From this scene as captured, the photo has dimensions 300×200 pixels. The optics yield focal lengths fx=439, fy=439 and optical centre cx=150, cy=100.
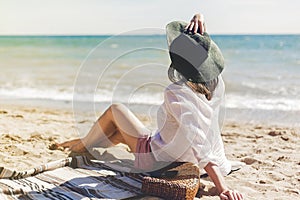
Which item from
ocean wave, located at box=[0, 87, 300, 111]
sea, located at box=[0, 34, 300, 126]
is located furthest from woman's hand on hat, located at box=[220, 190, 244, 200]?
ocean wave, located at box=[0, 87, 300, 111]

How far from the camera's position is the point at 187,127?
2.84 m

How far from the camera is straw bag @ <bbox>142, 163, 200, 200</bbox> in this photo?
111 inches

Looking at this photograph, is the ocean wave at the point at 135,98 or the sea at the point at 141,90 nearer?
the sea at the point at 141,90

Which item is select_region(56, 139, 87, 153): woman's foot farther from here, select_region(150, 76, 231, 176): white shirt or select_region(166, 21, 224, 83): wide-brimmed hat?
select_region(166, 21, 224, 83): wide-brimmed hat

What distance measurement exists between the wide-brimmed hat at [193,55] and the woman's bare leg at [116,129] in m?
0.72

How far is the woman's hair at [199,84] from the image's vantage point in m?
2.86

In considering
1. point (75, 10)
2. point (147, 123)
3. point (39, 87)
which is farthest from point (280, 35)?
point (147, 123)

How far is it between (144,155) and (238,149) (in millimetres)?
1433

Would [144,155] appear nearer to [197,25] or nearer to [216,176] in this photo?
[216,176]

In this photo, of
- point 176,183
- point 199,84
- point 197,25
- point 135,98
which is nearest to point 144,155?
point 176,183

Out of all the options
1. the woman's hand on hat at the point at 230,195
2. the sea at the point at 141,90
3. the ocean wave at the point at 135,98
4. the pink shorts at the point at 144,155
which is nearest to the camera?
the woman's hand on hat at the point at 230,195

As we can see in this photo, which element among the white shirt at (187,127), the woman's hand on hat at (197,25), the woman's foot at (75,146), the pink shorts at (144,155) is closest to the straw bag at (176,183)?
the white shirt at (187,127)

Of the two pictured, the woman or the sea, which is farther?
the sea

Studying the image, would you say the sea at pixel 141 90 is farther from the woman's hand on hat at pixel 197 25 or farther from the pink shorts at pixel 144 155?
the woman's hand on hat at pixel 197 25
